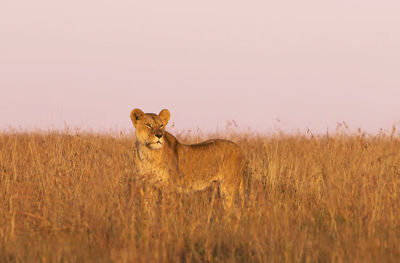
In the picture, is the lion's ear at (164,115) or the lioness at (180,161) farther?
the lion's ear at (164,115)

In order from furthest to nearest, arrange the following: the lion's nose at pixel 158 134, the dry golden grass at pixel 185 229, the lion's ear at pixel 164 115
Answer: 1. the lion's ear at pixel 164 115
2. the lion's nose at pixel 158 134
3. the dry golden grass at pixel 185 229

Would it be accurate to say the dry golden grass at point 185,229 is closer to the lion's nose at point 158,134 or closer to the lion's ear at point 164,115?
the lion's nose at point 158,134

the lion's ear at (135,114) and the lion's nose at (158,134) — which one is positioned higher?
the lion's ear at (135,114)

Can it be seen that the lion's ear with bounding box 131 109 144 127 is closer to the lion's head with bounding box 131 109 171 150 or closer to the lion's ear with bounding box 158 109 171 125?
the lion's head with bounding box 131 109 171 150

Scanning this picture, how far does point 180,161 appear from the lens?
256 inches

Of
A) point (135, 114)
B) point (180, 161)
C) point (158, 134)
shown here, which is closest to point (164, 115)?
point (135, 114)

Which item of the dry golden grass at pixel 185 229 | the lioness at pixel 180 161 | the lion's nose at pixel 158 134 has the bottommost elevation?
the dry golden grass at pixel 185 229

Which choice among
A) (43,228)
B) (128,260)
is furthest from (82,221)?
(128,260)

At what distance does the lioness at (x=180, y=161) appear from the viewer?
5988 millimetres

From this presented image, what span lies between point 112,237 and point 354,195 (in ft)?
10.6

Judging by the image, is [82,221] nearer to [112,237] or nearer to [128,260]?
[112,237]

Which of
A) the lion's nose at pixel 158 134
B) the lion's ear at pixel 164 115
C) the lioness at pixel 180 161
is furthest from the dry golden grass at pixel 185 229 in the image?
the lion's ear at pixel 164 115

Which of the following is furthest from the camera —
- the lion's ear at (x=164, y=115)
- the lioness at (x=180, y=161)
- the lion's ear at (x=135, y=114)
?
the lion's ear at (x=164, y=115)

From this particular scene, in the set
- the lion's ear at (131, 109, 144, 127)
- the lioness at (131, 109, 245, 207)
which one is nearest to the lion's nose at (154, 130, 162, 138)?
the lioness at (131, 109, 245, 207)
